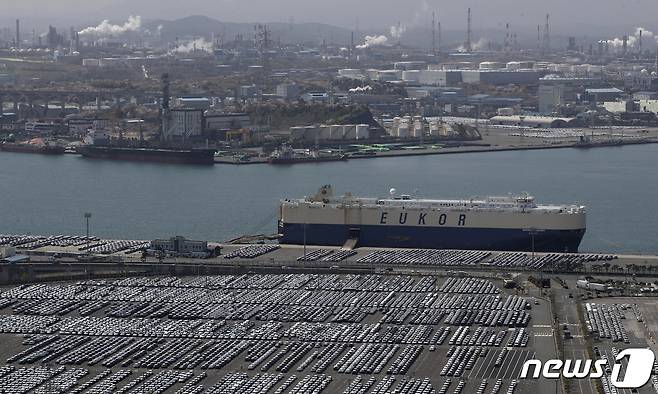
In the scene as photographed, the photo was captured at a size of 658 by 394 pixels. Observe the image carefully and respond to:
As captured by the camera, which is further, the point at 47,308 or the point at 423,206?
the point at 423,206

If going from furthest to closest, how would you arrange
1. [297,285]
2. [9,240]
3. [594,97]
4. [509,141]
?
[594,97], [509,141], [9,240], [297,285]

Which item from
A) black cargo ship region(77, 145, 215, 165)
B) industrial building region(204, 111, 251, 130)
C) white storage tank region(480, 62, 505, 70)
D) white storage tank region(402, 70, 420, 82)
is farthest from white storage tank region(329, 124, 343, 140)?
white storage tank region(480, 62, 505, 70)

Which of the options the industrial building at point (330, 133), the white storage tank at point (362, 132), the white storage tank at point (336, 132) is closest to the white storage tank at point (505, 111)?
the industrial building at point (330, 133)

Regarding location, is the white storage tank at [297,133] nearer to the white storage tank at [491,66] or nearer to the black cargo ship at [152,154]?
the black cargo ship at [152,154]

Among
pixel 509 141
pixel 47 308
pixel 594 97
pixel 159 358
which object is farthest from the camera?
pixel 594 97

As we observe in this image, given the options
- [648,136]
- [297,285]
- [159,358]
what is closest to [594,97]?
[648,136]

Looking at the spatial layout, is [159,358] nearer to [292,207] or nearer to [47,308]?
[47,308]
